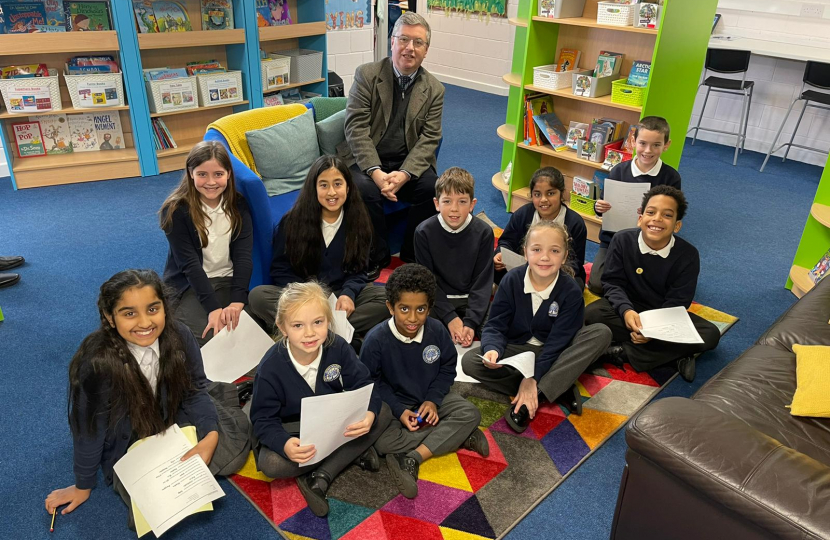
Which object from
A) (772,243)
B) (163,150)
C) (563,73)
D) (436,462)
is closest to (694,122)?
(772,243)

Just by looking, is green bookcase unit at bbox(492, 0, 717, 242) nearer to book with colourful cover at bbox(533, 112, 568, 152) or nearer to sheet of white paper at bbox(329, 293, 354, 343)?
book with colourful cover at bbox(533, 112, 568, 152)

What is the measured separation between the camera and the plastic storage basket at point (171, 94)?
4355 millimetres

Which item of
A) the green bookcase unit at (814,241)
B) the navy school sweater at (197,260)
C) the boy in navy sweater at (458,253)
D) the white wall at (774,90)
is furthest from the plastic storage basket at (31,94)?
the white wall at (774,90)

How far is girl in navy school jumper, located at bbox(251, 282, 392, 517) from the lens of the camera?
1.87 m

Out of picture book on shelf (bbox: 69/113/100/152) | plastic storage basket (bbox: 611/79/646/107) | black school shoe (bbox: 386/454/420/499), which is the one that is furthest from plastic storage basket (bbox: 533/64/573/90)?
picture book on shelf (bbox: 69/113/100/152)

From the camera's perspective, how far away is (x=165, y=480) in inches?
70.7

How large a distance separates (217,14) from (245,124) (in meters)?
1.90

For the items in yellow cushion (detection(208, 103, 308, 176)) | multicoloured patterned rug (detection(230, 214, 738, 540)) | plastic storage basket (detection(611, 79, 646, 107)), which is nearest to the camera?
multicoloured patterned rug (detection(230, 214, 738, 540))

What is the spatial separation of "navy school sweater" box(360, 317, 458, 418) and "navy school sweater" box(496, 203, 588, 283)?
1000 millimetres

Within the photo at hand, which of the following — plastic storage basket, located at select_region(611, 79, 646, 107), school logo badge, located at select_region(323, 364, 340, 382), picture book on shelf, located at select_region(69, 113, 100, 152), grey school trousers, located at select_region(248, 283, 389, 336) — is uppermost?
plastic storage basket, located at select_region(611, 79, 646, 107)

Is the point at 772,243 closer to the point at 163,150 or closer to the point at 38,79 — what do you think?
the point at 163,150

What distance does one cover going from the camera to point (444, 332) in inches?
85.3

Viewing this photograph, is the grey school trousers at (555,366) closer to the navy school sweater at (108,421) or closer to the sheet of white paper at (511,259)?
the sheet of white paper at (511,259)

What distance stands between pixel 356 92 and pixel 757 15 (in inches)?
170
